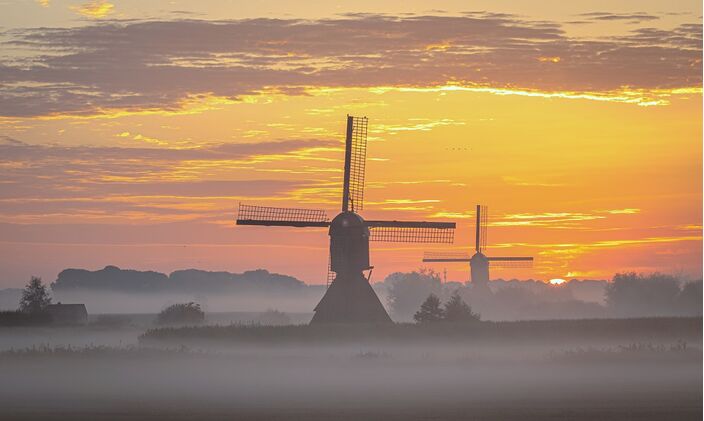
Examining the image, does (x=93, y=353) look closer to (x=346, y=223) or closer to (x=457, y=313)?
(x=346, y=223)

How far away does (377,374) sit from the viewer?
63562mm

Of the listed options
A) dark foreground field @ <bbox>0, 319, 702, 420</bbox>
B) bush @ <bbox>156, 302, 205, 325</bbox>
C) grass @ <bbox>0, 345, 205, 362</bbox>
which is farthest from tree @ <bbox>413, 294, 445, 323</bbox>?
bush @ <bbox>156, 302, 205, 325</bbox>

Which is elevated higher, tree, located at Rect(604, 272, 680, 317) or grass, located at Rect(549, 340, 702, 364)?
tree, located at Rect(604, 272, 680, 317)

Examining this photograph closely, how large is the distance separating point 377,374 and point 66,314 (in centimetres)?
5660

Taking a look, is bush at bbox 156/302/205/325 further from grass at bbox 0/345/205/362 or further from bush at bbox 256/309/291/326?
grass at bbox 0/345/205/362

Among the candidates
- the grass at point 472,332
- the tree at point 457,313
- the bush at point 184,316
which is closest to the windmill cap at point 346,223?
the grass at point 472,332

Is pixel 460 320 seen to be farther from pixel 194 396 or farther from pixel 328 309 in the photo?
pixel 194 396

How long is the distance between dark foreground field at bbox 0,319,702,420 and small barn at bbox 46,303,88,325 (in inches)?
1243

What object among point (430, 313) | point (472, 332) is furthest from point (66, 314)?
point (472, 332)

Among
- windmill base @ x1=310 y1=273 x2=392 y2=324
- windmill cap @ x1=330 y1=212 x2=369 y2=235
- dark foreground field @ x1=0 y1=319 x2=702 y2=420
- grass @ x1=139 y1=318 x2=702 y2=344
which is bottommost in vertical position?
dark foreground field @ x1=0 y1=319 x2=702 y2=420

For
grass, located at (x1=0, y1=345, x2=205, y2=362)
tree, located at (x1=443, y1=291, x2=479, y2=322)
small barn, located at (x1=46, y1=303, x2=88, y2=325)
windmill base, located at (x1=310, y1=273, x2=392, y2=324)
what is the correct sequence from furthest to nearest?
small barn, located at (x1=46, y1=303, x2=88, y2=325) → tree, located at (x1=443, y1=291, x2=479, y2=322) → windmill base, located at (x1=310, y1=273, x2=392, y2=324) → grass, located at (x1=0, y1=345, x2=205, y2=362)

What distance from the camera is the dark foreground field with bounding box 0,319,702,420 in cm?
4781

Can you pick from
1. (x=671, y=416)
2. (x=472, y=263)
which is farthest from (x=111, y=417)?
(x=472, y=263)

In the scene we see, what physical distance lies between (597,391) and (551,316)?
111036 millimetres
